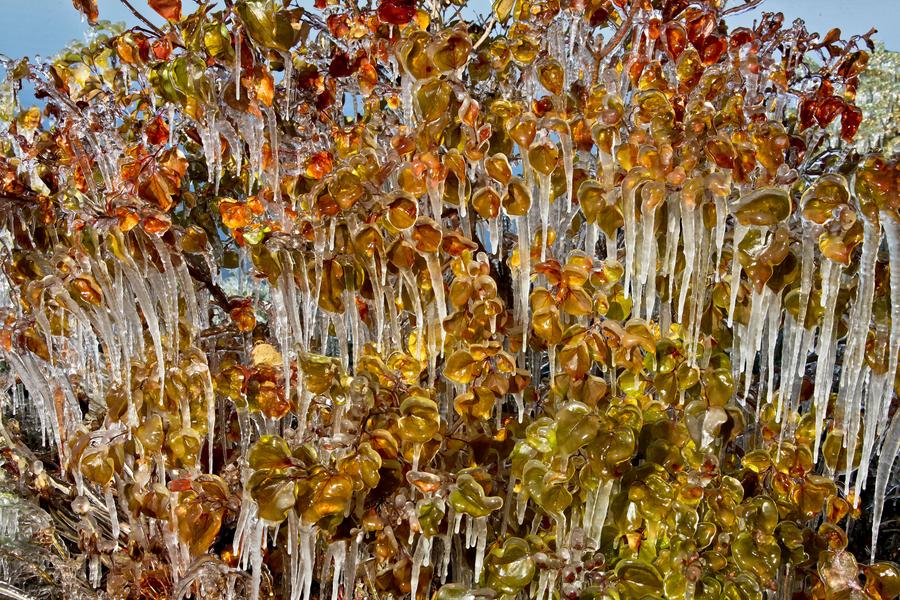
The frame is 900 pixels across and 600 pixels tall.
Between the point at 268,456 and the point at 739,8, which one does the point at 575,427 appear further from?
the point at 739,8

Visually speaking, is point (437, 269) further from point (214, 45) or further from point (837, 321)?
point (837, 321)

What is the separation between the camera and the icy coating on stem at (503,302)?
3.14 feet

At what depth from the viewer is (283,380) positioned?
1.19 m

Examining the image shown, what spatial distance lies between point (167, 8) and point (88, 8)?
0.89 feet

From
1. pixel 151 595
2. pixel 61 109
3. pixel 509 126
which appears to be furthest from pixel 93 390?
pixel 509 126

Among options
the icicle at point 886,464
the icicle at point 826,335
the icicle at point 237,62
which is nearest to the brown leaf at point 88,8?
the icicle at point 237,62

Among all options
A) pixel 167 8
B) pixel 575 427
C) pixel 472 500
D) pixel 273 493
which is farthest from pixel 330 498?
pixel 167 8

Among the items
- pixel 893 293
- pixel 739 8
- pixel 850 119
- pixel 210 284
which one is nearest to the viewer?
pixel 893 293

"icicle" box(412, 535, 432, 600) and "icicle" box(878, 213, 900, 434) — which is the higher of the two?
"icicle" box(878, 213, 900, 434)

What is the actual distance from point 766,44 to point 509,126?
650 mm

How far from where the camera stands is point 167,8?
3.39 feet

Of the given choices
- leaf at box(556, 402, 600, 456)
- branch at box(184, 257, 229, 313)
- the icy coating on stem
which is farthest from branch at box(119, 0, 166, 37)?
leaf at box(556, 402, 600, 456)

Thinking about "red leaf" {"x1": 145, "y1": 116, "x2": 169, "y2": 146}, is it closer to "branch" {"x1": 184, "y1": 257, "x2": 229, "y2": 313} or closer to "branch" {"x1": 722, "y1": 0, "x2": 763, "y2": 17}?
"branch" {"x1": 184, "y1": 257, "x2": 229, "y2": 313}

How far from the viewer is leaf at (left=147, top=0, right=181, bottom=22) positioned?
1016 millimetres
